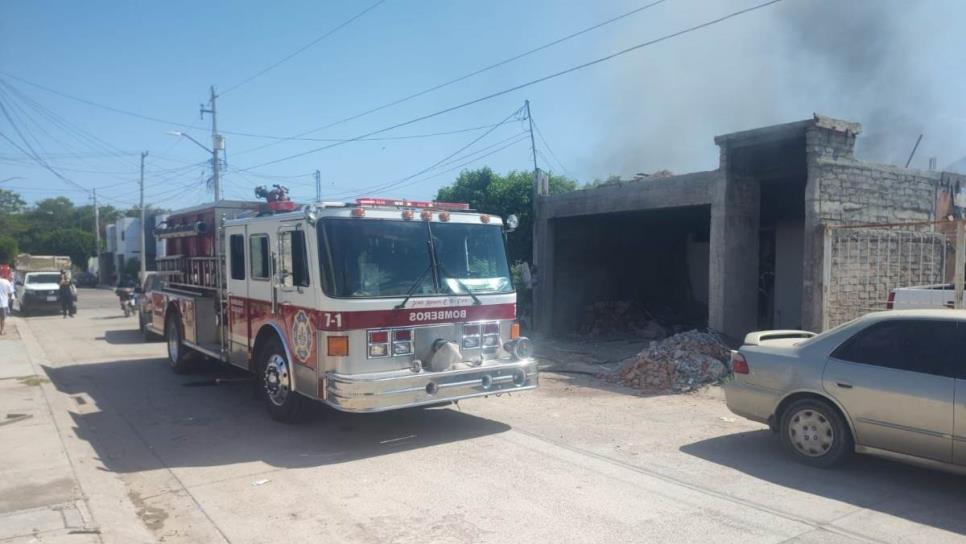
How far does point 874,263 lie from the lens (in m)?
12.1

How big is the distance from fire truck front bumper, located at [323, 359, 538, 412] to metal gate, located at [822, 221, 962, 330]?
249 inches

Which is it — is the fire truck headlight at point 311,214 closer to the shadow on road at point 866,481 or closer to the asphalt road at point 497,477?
the asphalt road at point 497,477

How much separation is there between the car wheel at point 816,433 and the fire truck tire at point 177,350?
9358 millimetres

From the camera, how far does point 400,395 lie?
22.8 feet

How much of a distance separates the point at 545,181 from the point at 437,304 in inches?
426

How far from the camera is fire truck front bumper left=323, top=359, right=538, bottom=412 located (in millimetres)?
6781

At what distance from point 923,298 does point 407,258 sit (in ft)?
23.1

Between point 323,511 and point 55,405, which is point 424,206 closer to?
point 323,511

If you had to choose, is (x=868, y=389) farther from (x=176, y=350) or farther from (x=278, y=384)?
(x=176, y=350)

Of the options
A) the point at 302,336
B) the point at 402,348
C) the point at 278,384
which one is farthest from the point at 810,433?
the point at 278,384

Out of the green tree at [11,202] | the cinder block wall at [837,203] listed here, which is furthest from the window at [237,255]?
the green tree at [11,202]

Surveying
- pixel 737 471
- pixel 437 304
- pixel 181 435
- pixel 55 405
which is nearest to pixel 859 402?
pixel 737 471

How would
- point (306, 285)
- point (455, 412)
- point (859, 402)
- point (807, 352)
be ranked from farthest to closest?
point (455, 412) → point (306, 285) → point (807, 352) → point (859, 402)

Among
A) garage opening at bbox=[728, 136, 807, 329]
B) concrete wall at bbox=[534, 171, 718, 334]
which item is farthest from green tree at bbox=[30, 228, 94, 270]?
garage opening at bbox=[728, 136, 807, 329]
